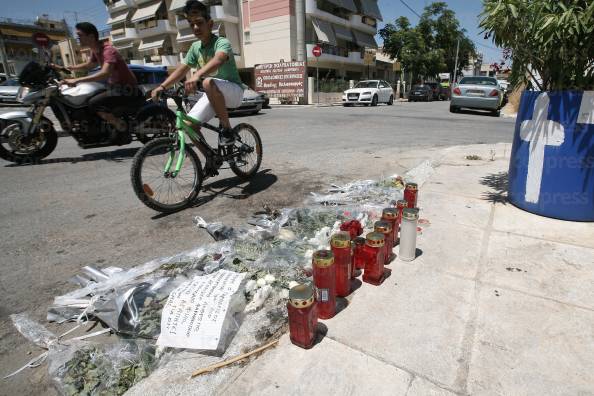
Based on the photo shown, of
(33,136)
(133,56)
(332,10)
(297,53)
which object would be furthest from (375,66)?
(33,136)

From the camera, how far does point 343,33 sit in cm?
3456

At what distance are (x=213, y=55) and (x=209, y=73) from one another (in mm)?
418

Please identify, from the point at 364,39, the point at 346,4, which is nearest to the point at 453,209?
the point at 346,4

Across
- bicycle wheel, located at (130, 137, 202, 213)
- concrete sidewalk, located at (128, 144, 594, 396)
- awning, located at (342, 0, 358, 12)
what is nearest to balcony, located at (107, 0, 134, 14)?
awning, located at (342, 0, 358, 12)

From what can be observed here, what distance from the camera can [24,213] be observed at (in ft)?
11.6

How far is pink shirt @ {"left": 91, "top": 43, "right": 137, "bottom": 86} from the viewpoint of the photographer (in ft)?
16.9

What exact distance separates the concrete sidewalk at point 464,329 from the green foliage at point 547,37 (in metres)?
1.35

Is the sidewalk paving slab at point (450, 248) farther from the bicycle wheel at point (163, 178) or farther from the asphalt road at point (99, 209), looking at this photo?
the bicycle wheel at point (163, 178)

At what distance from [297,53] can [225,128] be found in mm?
27519

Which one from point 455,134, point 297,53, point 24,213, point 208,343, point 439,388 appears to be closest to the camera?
point 439,388

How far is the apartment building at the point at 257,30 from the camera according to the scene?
2994 centimetres

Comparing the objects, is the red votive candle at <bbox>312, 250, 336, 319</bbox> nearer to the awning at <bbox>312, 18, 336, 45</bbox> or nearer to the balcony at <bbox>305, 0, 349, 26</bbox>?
the balcony at <bbox>305, 0, 349, 26</bbox>

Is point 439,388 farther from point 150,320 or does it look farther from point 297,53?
point 297,53

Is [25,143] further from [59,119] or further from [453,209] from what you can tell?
[453,209]
